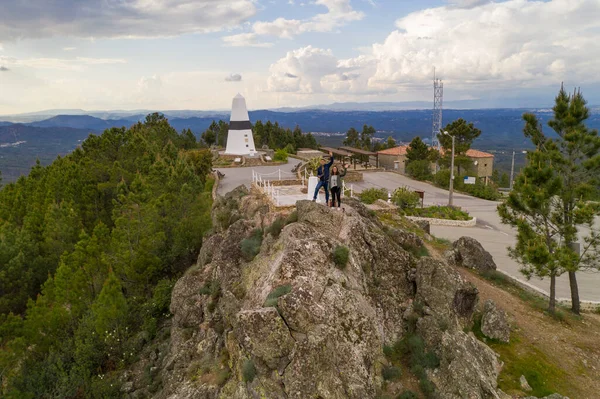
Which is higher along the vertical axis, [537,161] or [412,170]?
[537,161]

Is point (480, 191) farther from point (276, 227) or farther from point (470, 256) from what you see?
point (276, 227)

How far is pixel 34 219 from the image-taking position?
2286cm

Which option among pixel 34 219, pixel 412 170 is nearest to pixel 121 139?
pixel 34 219

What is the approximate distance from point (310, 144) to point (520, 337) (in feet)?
198

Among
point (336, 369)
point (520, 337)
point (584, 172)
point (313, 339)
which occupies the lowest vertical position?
point (520, 337)

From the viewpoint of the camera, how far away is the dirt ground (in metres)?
11.4

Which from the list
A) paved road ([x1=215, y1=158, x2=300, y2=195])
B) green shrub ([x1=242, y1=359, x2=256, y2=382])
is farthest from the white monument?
green shrub ([x1=242, y1=359, x2=256, y2=382])

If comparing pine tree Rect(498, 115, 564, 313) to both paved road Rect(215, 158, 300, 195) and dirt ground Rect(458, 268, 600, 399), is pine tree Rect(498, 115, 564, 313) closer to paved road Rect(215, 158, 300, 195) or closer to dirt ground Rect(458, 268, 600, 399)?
dirt ground Rect(458, 268, 600, 399)

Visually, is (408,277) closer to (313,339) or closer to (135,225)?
(313,339)

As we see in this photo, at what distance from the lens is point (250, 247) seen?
44.4ft

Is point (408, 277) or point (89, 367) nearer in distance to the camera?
point (408, 277)

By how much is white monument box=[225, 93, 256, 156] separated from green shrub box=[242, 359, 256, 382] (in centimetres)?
4327

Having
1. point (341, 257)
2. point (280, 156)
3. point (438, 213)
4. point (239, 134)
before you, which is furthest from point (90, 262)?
point (239, 134)

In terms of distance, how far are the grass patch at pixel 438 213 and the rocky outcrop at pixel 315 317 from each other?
1290 cm
